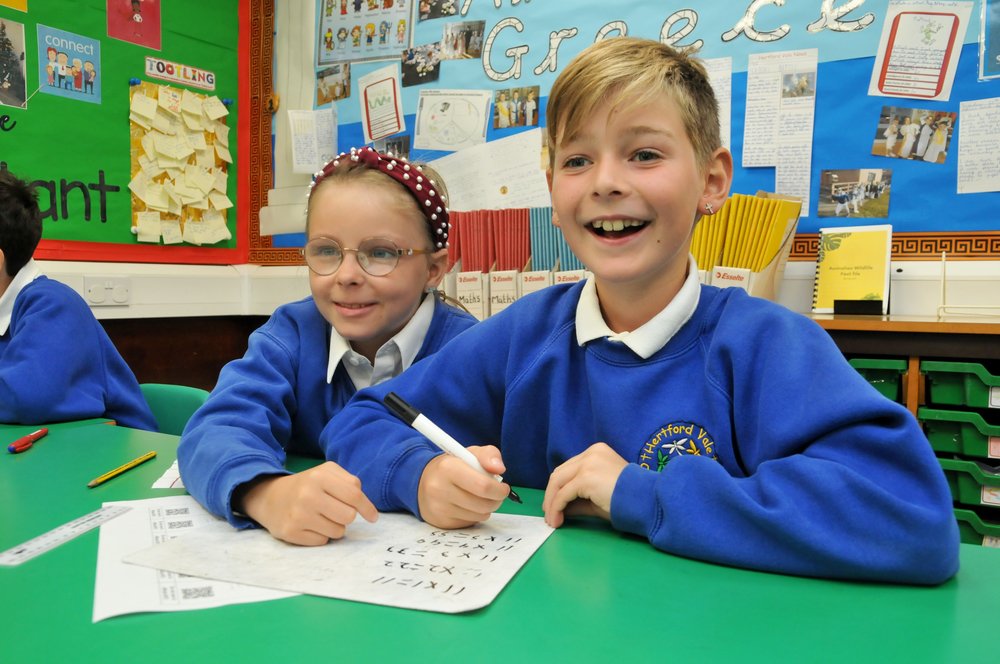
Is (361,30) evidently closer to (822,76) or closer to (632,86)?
(822,76)

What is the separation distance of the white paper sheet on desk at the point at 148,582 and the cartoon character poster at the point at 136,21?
2327 millimetres

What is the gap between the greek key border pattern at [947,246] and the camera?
1814 millimetres

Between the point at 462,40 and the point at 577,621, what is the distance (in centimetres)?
244

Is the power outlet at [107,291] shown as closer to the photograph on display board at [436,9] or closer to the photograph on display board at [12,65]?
the photograph on display board at [12,65]

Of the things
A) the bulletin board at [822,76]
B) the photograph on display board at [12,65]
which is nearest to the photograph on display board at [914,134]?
the bulletin board at [822,76]

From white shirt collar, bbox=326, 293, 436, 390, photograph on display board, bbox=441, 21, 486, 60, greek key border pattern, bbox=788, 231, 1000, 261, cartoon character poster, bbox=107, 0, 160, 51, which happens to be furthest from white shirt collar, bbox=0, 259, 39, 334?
greek key border pattern, bbox=788, 231, 1000, 261

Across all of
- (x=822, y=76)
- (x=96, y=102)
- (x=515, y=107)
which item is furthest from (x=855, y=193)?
(x=96, y=102)

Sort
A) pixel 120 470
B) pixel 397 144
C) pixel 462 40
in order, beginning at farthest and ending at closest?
pixel 397 144, pixel 462 40, pixel 120 470

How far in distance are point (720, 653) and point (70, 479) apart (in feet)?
2.66

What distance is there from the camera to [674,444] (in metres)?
0.80

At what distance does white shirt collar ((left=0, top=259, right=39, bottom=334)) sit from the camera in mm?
1527

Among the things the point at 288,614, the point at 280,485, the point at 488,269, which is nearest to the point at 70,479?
the point at 280,485

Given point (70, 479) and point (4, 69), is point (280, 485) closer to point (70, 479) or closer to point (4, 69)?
point (70, 479)

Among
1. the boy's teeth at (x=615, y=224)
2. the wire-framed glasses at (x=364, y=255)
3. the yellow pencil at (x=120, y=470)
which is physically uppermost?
the boy's teeth at (x=615, y=224)
